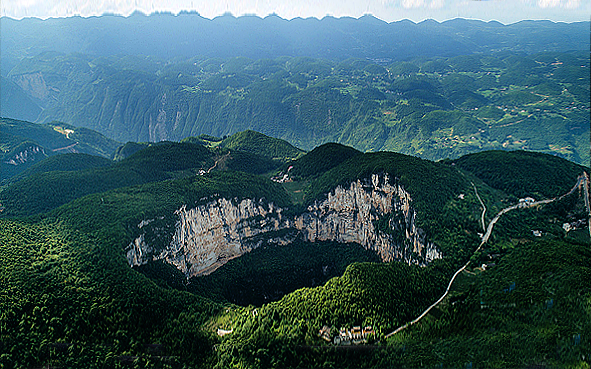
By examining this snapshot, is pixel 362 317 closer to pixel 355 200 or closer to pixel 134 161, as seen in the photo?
pixel 355 200

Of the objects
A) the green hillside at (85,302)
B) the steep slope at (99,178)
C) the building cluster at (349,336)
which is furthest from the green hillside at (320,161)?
the building cluster at (349,336)

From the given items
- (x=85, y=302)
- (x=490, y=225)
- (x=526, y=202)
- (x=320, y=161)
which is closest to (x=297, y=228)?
(x=320, y=161)

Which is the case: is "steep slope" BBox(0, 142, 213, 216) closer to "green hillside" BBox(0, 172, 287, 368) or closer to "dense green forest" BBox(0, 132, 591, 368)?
"dense green forest" BBox(0, 132, 591, 368)

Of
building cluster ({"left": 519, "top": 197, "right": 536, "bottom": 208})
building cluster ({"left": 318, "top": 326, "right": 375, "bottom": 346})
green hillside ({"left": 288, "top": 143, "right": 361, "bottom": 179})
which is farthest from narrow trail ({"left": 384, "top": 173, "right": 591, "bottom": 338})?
green hillside ({"left": 288, "top": 143, "right": 361, "bottom": 179})

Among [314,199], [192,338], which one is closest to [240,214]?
[314,199]

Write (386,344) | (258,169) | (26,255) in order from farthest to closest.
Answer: (258,169) < (26,255) < (386,344)

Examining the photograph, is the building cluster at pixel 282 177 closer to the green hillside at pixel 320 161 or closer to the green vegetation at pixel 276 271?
the green hillside at pixel 320 161
